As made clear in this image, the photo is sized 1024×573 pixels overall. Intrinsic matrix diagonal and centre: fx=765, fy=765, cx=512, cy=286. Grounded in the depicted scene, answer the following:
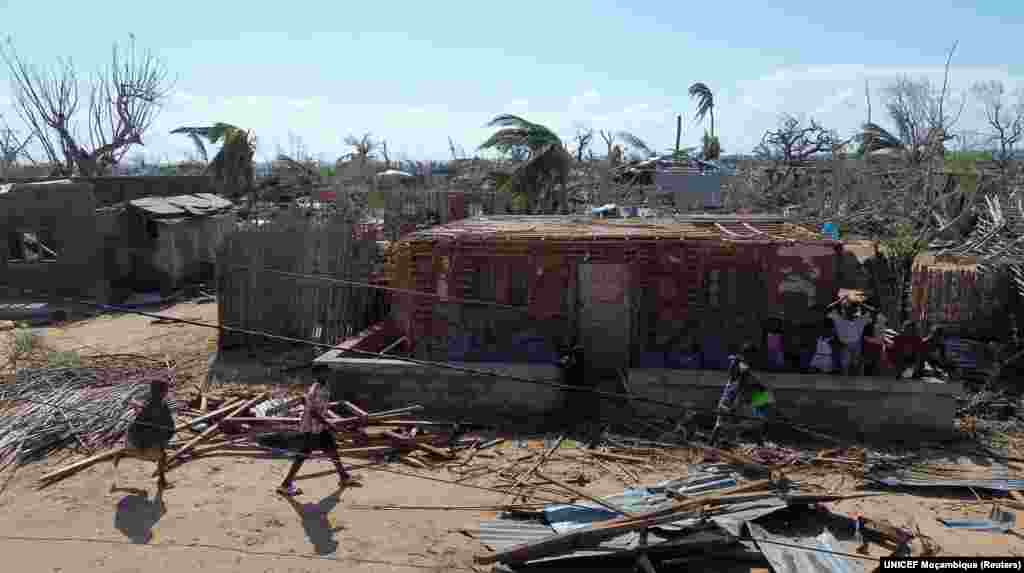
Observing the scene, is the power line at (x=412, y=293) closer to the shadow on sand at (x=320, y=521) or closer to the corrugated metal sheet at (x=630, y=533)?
the shadow on sand at (x=320, y=521)

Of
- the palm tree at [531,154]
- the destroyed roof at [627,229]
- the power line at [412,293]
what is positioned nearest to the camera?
the power line at [412,293]

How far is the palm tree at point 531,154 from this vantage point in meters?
18.7

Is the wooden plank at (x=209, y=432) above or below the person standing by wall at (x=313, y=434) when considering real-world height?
below

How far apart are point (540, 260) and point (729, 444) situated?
3628mm

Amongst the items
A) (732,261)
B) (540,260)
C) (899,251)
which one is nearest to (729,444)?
(732,261)

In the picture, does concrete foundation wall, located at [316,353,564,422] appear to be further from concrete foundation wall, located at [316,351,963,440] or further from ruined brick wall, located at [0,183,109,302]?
ruined brick wall, located at [0,183,109,302]

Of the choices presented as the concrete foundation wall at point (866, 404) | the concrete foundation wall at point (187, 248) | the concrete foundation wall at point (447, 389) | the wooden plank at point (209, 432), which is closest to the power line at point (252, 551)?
the wooden plank at point (209, 432)

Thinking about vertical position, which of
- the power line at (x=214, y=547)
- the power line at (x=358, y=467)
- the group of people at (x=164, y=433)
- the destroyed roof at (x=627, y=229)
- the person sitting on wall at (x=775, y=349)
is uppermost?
the destroyed roof at (x=627, y=229)

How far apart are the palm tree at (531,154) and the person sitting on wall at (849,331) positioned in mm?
9762

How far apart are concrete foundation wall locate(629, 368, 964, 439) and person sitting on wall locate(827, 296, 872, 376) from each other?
388 millimetres

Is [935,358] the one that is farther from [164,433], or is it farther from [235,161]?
[235,161]

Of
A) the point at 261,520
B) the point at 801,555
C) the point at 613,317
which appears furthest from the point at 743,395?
the point at 261,520

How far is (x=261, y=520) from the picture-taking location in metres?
7.43

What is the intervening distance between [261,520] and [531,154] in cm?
1307
